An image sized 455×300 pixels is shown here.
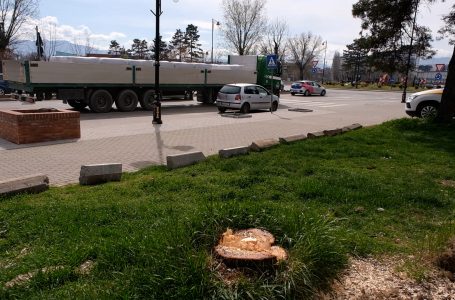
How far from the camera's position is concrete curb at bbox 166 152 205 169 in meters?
7.39

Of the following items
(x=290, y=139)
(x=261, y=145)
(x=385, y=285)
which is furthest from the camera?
(x=290, y=139)

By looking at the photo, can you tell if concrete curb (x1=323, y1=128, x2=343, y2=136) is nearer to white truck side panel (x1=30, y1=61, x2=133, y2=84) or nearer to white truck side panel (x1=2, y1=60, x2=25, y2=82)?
white truck side panel (x1=30, y1=61, x2=133, y2=84)

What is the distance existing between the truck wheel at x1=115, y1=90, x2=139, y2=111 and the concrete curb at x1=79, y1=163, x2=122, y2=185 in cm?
1337

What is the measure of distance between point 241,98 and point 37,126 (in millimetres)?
11130

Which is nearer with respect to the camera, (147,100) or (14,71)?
(14,71)

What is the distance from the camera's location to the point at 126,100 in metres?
19.7

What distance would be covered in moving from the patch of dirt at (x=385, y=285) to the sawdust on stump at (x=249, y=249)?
0.48 metres

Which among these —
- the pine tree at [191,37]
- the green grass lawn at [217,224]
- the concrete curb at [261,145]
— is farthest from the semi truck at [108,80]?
the pine tree at [191,37]

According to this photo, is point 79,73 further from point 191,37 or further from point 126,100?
point 191,37

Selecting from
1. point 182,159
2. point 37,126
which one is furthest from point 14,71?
→ point 182,159

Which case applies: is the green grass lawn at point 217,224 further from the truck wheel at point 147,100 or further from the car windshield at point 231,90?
the truck wheel at point 147,100

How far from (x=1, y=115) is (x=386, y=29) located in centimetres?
1372

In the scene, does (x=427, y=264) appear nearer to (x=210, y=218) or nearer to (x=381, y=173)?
(x=210, y=218)

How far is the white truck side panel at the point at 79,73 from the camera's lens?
16547mm
